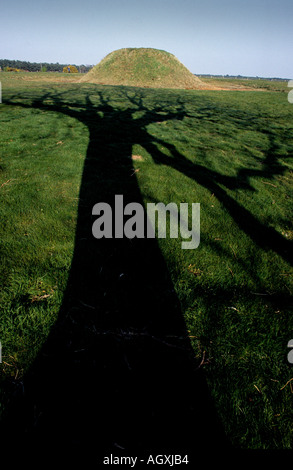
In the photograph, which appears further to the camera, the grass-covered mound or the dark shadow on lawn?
the grass-covered mound

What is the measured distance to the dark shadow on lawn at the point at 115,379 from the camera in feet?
4.35

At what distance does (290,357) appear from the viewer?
5.80 feet

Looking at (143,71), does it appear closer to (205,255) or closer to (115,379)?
(205,255)

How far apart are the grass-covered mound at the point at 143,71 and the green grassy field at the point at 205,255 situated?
3310 cm

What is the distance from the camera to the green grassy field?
1.59 metres

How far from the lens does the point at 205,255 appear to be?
2678 millimetres

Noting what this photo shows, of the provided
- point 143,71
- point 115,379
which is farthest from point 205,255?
point 143,71

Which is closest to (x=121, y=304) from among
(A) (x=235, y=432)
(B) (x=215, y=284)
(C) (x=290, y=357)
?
(B) (x=215, y=284)

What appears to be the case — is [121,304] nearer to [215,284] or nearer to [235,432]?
[215,284]

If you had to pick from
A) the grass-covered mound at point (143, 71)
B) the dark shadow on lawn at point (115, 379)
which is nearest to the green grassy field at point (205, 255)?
the dark shadow on lawn at point (115, 379)

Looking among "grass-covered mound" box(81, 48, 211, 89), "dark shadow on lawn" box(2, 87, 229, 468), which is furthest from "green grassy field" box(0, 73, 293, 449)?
"grass-covered mound" box(81, 48, 211, 89)

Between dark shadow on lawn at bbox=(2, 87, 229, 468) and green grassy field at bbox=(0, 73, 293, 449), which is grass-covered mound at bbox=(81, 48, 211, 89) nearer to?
green grassy field at bbox=(0, 73, 293, 449)

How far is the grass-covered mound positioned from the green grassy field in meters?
33.1

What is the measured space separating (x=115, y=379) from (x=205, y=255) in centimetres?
169
